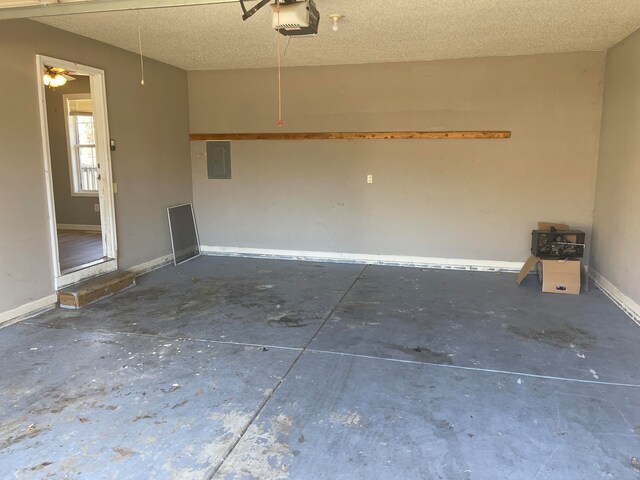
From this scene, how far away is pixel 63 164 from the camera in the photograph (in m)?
7.90

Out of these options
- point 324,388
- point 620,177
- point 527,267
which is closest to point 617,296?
point 527,267

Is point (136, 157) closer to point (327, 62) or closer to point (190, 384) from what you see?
point (327, 62)

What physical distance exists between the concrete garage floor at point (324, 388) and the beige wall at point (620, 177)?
0.44 meters

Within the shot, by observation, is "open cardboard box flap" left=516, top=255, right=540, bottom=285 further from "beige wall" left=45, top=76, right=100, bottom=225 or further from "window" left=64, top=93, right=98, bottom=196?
"beige wall" left=45, top=76, right=100, bottom=225

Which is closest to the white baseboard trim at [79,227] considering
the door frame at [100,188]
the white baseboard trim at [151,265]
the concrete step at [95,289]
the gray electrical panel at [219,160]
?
the white baseboard trim at [151,265]

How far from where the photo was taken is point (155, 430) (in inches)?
94.1

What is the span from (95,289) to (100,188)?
1263 mm

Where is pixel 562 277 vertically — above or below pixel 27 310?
above

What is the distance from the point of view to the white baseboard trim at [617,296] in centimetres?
410

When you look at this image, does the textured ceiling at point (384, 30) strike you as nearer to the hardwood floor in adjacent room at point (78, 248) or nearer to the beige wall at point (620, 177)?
the beige wall at point (620, 177)

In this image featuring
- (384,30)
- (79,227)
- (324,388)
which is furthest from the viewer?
(79,227)

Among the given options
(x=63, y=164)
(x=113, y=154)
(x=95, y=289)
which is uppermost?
(x=113, y=154)

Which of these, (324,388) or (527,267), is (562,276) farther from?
(324,388)

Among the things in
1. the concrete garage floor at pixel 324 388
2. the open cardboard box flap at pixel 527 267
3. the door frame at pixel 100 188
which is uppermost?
the door frame at pixel 100 188
